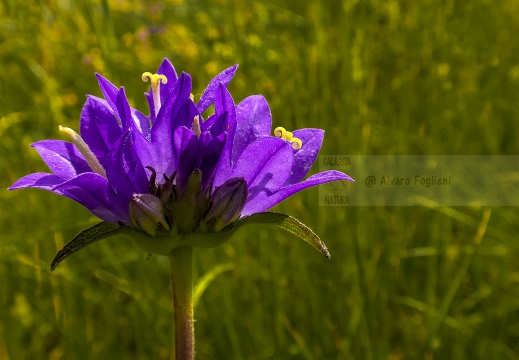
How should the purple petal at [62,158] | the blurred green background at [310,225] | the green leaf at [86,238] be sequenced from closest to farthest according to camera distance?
the green leaf at [86,238], the purple petal at [62,158], the blurred green background at [310,225]

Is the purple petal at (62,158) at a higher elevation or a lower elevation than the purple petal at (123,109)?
lower

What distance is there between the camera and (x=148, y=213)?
0.57 metres

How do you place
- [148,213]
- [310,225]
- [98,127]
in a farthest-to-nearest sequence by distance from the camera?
[310,225] < [98,127] < [148,213]

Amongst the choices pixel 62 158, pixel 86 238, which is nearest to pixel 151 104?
pixel 62 158

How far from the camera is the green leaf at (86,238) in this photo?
0.57 meters

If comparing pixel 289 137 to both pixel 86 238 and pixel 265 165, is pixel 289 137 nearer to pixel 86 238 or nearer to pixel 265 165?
pixel 265 165

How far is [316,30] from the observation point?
1561 millimetres

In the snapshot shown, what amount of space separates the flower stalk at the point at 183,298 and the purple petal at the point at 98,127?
0.15m

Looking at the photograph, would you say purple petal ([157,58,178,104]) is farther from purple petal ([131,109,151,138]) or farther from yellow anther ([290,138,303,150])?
yellow anther ([290,138,303,150])

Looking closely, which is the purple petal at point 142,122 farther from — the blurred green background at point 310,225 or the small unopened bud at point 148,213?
the blurred green background at point 310,225

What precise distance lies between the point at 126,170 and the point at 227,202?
11cm

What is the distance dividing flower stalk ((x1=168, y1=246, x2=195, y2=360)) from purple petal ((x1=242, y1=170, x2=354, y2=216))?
83mm

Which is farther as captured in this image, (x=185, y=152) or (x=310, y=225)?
(x=310, y=225)

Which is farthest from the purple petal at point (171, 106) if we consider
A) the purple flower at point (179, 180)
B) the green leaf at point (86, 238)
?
the green leaf at point (86, 238)
